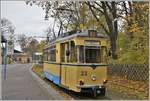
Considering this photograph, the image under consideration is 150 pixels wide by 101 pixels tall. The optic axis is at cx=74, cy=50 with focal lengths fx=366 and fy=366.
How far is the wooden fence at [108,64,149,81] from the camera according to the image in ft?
80.9

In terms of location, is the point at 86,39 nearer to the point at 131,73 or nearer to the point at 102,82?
the point at 102,82

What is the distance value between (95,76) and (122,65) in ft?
43.6

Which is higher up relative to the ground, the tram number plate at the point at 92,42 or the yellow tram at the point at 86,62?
the tram number plate at the point at 92,42

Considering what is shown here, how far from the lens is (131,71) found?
27.5 metres

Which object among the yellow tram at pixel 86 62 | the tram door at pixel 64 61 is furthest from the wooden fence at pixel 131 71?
the yellow tram at pixel 86 62

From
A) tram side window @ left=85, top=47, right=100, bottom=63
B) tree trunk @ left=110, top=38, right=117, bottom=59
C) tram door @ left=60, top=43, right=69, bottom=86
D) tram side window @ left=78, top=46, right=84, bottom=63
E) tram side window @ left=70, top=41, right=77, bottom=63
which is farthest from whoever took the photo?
tree trunk @ left=110, top=38, right=117, bottom=59

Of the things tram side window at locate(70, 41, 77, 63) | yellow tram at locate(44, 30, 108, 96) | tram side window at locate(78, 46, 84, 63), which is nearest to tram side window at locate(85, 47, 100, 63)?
yellow tram at locate(44, 30, 108, 96)

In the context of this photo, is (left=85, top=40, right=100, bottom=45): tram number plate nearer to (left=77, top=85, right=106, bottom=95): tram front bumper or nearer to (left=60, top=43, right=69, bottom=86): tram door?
(left=60, top=43, right=69, bottom=86): tram door

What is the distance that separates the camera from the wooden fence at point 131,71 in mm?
24672

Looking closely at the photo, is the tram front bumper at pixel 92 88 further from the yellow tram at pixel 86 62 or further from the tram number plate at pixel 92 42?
the tram number plate at pixel 92 42

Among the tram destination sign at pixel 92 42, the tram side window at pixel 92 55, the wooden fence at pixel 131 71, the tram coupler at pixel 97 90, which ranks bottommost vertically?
the tram coupler at pixel 97 90

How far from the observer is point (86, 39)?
17016mm

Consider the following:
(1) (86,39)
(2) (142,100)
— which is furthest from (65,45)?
(2) (142,100)

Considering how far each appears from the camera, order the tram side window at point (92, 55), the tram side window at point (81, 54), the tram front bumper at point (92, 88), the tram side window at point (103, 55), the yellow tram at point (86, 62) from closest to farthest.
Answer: the tram front bumper at point (92, 88) < the yellow tram at point (86, 62) < the tram side window at point (81, 54) < the tram side window at point (92, 55) < the tram side window at point (103, 55)
